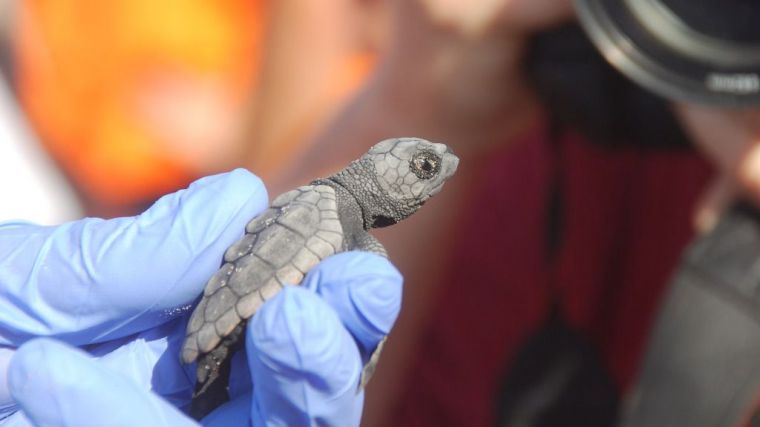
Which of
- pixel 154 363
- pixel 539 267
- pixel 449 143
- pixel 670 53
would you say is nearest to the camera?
pixel 154 363

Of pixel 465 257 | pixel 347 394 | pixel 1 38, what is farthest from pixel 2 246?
pixel 1 38

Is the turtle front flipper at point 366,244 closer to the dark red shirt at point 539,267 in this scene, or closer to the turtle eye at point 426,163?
the turtle eye at point 426,163

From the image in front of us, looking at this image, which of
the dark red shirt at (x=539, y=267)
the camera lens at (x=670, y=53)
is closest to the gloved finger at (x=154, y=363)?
the camera lens at (x=670, y=53)

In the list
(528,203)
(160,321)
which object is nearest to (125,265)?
(160,321)

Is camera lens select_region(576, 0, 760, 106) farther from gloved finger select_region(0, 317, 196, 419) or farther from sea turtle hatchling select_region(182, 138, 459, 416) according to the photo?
gloved finger select_region(0, 317, 196, 419)

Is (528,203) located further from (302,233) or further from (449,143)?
(302,233)

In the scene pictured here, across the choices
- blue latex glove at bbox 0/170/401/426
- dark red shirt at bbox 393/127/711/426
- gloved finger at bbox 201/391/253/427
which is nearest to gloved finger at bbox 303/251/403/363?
blue latex glove at bbox 0/170/401/426

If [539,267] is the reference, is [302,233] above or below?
above

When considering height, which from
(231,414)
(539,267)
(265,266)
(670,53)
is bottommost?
(539,267)
